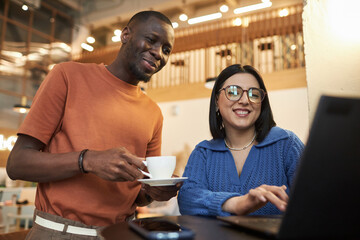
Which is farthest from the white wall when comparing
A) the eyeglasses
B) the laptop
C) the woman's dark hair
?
the laptop

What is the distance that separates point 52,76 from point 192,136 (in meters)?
6.23

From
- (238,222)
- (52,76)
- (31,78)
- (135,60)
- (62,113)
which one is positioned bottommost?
(238,222)

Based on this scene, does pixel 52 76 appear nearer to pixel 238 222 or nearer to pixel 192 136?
pixel 238 222

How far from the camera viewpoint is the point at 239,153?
1355mm

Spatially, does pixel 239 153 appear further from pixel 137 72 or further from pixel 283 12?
pixel 283 12

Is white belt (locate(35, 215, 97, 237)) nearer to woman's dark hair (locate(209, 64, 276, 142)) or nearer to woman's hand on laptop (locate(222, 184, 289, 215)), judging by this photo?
woman's hand on laptop (locate(222, 184, 289, 215))

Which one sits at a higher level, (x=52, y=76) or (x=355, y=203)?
(x=52, y=76)

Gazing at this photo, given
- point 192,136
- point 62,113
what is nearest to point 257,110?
point 62,113

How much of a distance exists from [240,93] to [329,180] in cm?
95

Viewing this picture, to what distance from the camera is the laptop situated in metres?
0.39

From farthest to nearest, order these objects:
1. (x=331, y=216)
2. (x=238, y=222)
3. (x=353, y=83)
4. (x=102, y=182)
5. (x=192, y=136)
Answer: (x=192, y=136), (x=102, y=182), (x=353, y=83), (x=238, y=222), (x=331, y=216)

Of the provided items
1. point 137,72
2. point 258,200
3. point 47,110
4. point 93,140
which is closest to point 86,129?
point 93,140

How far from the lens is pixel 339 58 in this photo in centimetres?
119

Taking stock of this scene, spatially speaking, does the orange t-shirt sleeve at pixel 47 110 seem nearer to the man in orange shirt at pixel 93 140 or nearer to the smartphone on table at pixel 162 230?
the man in orange shirt at pixel 93 140
